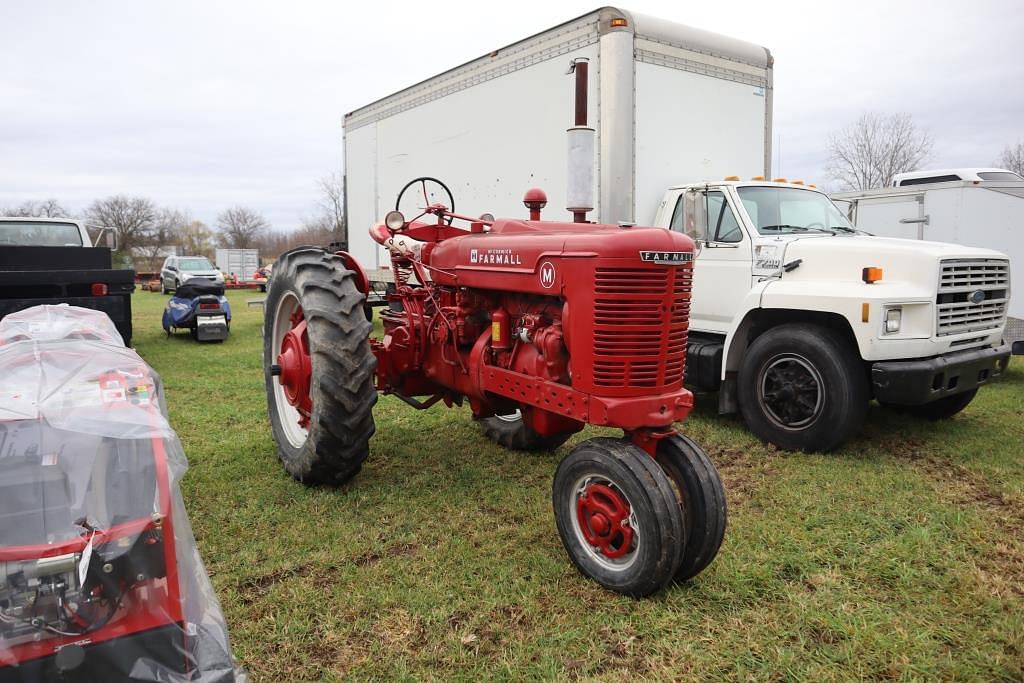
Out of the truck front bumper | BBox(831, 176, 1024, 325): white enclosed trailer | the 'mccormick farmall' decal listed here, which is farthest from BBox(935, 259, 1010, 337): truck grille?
the 'mccormick farmall' decal

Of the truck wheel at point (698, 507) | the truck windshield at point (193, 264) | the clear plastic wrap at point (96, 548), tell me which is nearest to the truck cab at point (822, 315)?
the truck wheel at point (698, 507)

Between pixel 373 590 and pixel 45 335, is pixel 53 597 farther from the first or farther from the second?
pixel 45 335

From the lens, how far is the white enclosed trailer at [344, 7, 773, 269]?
5691 millimetres

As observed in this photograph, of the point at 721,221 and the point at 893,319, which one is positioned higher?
the point at 721,221

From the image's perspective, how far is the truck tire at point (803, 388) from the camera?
4.74 m

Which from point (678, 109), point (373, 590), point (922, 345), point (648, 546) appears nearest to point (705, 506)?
point (648, 546)

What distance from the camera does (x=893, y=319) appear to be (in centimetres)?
459

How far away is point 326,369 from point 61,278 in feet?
19.0

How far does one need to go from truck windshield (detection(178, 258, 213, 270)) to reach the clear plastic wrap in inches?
883

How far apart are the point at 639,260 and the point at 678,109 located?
373 cm

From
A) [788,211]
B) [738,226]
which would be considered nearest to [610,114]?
[738,226]

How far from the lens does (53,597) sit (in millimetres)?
1920

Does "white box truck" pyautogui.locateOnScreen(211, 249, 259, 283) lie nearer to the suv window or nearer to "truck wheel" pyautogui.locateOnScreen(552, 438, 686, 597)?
the suv window

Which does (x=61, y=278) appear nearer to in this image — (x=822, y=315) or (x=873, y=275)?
(x=822, y=315)
